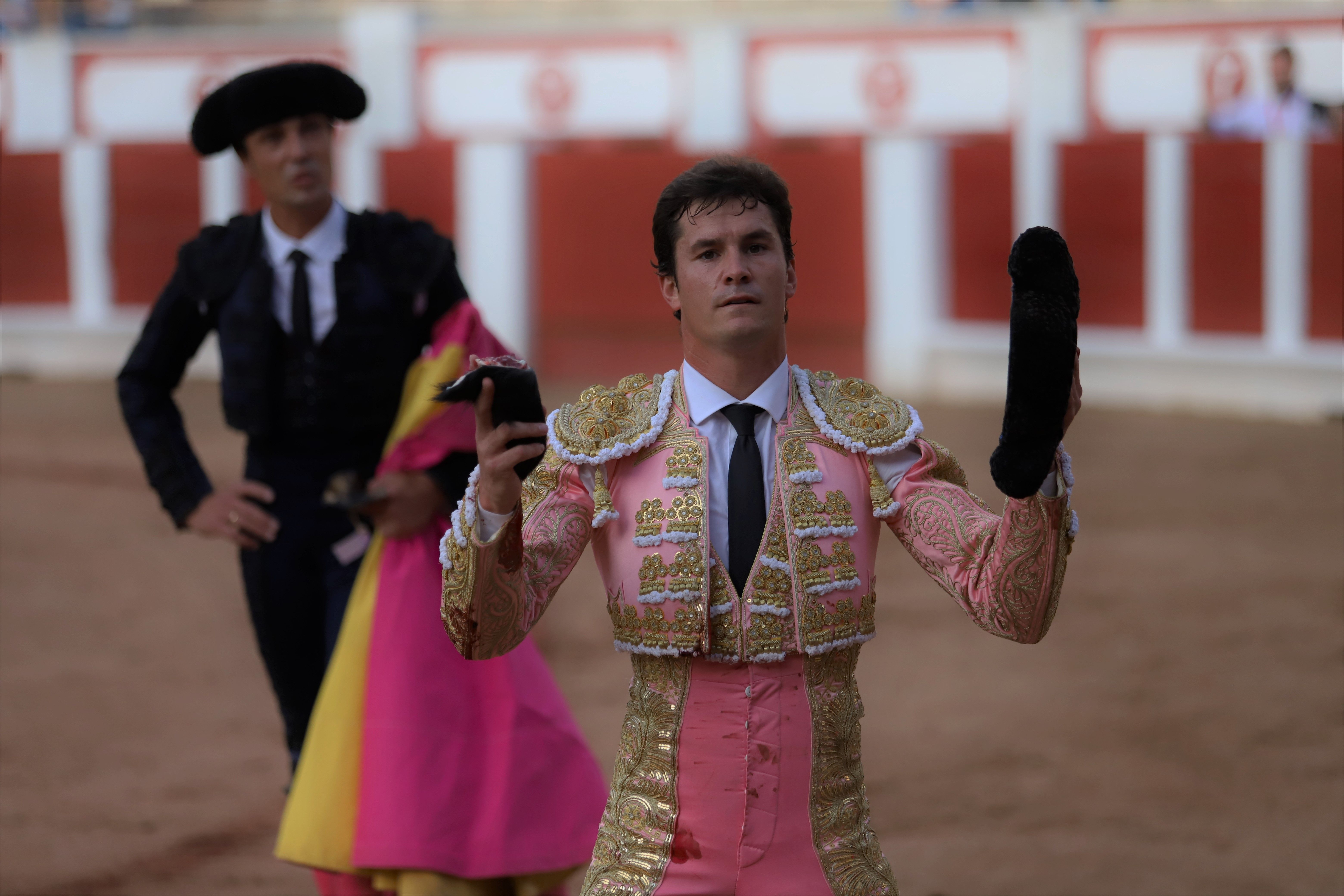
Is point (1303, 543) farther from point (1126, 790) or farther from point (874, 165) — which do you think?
point (874, 165)

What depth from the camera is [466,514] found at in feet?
6.29

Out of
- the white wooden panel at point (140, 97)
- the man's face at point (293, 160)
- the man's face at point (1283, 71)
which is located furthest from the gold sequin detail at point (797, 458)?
the white wooden panel at point (140, 97)

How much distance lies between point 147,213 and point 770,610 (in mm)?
10885

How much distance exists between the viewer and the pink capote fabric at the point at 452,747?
2861 millimetres

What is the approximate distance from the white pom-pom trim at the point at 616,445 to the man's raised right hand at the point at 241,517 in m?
1.10

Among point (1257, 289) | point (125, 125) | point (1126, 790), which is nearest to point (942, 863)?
point (1126, 790)

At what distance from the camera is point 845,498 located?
2.11 metres

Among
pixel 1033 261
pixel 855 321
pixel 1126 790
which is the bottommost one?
pixel 1126 790

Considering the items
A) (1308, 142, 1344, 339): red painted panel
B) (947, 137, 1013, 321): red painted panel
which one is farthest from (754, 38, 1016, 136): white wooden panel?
(1308, 142, 1344, 339): red painted panel

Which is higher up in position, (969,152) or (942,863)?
(969,152)

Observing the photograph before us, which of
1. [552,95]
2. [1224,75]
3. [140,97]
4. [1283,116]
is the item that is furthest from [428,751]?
[140,97]

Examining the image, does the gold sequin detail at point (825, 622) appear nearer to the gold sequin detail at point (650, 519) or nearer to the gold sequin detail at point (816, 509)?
the gold sequin detail at point (816, 509)

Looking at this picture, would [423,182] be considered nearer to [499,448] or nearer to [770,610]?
[770,610]

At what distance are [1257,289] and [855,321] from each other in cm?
241
